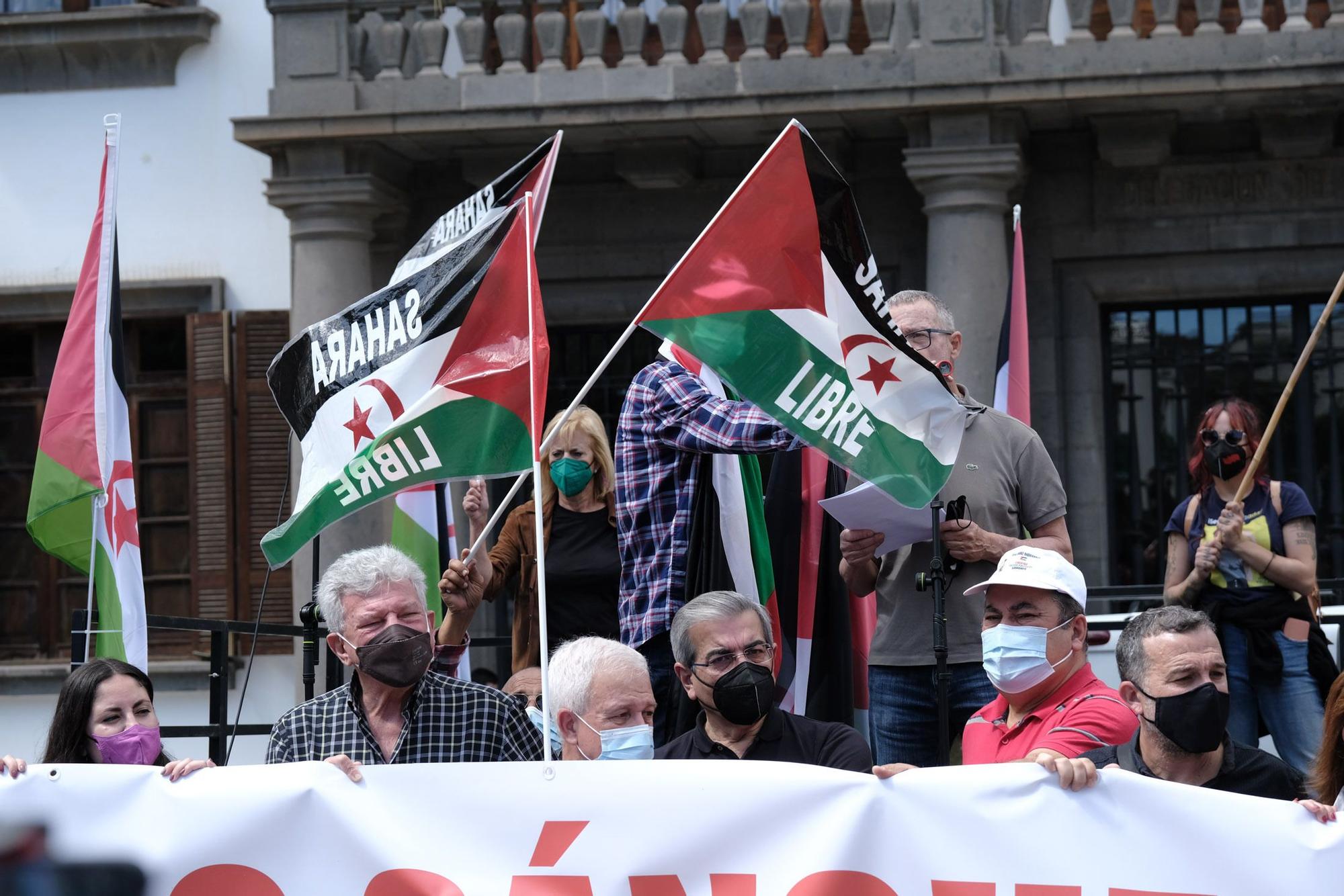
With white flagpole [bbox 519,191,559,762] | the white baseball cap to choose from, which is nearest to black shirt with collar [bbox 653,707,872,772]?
white flagpole [bbox 519,191,559,762]

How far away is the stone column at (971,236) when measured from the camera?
10039 mm

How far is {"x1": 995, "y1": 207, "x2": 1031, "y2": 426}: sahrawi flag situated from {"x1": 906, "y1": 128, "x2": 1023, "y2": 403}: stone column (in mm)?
1430

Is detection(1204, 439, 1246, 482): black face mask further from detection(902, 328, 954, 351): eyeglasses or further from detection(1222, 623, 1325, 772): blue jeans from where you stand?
detection(902, 328, 954, 351): eyeglasses

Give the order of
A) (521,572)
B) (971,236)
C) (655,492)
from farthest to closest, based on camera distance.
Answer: (971,236) < (521,572) < (655,492)

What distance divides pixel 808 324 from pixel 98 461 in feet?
10.2

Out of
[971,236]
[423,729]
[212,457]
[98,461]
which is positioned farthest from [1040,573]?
[212,457]

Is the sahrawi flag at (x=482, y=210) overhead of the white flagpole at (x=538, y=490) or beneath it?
overhead

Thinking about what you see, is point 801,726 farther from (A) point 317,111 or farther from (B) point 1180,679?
(A) point 317,111

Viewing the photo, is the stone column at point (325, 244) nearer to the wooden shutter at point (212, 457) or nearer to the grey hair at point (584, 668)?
the wooden shutter at point (212, 457)

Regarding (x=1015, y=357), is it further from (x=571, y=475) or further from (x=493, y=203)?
(x=493, y=203)

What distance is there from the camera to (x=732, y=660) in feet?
14.4

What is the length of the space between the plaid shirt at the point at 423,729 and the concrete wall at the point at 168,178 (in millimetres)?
7462

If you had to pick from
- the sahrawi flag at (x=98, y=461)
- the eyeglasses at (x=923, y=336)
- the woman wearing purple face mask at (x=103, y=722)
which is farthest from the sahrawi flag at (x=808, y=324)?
the sahrawi flag at (x=98, y=461)

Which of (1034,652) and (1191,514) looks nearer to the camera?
→ (1034,652)
